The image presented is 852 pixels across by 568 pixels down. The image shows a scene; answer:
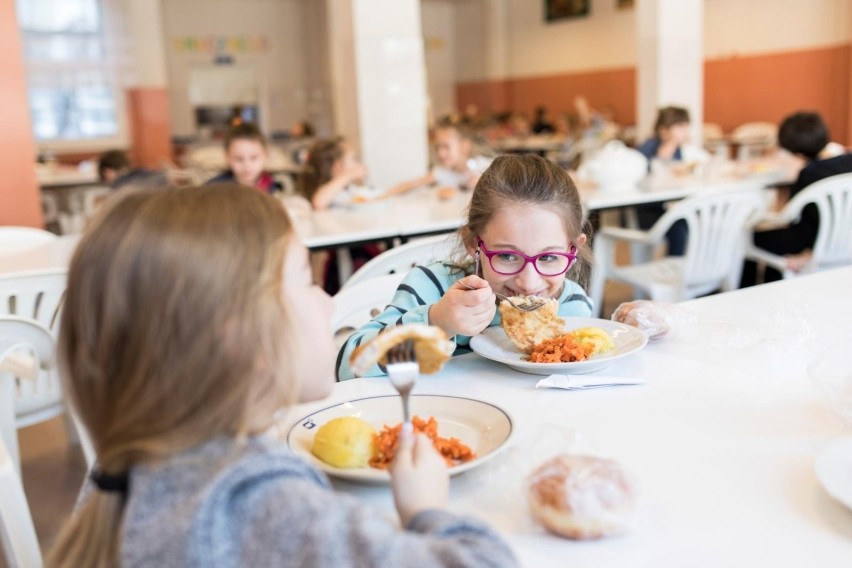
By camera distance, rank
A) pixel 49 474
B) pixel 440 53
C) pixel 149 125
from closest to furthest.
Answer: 1. pixel 49 474
2. pixel 149 125
3. pixel 440 53

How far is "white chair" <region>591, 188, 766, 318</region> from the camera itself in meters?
3.50

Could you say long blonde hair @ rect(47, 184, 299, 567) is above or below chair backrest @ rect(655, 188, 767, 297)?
above

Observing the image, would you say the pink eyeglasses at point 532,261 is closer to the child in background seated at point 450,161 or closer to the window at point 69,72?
the child in background seated at point 450,161

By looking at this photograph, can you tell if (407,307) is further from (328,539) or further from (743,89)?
(743,89)

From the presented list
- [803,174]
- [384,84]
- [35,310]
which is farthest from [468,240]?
[384,84]

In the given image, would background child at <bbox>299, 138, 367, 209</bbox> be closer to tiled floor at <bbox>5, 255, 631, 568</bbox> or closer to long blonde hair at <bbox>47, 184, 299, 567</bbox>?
tiled floor at <bbox>5, 255, 631, 568</bbox>

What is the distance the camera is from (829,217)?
3.58m

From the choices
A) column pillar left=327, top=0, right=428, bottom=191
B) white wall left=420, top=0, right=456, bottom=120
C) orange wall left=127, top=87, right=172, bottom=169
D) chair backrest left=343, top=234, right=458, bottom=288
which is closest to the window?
orange wall left=127, top=87, right=172, bottom=169

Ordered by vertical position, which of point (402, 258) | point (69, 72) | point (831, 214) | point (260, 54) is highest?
point (260, 54)

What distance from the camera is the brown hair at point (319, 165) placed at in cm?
452

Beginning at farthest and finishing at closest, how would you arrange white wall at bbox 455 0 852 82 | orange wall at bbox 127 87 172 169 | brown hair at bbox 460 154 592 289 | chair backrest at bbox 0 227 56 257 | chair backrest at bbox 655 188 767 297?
1. orange wall at bbox 127 87 172 169
2. white wall at bbox 455 0 852 82
3. chair backrest at bbox 655 188 767 297
4. chair backrest at bbox 0 227 56 257
5. brown hair at bbox 460 154 592 289

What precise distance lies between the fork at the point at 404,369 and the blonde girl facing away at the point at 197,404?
187 millimetres

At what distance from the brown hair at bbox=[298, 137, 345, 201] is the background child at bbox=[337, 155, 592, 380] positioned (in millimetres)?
2816

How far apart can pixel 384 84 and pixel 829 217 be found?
280 cm
